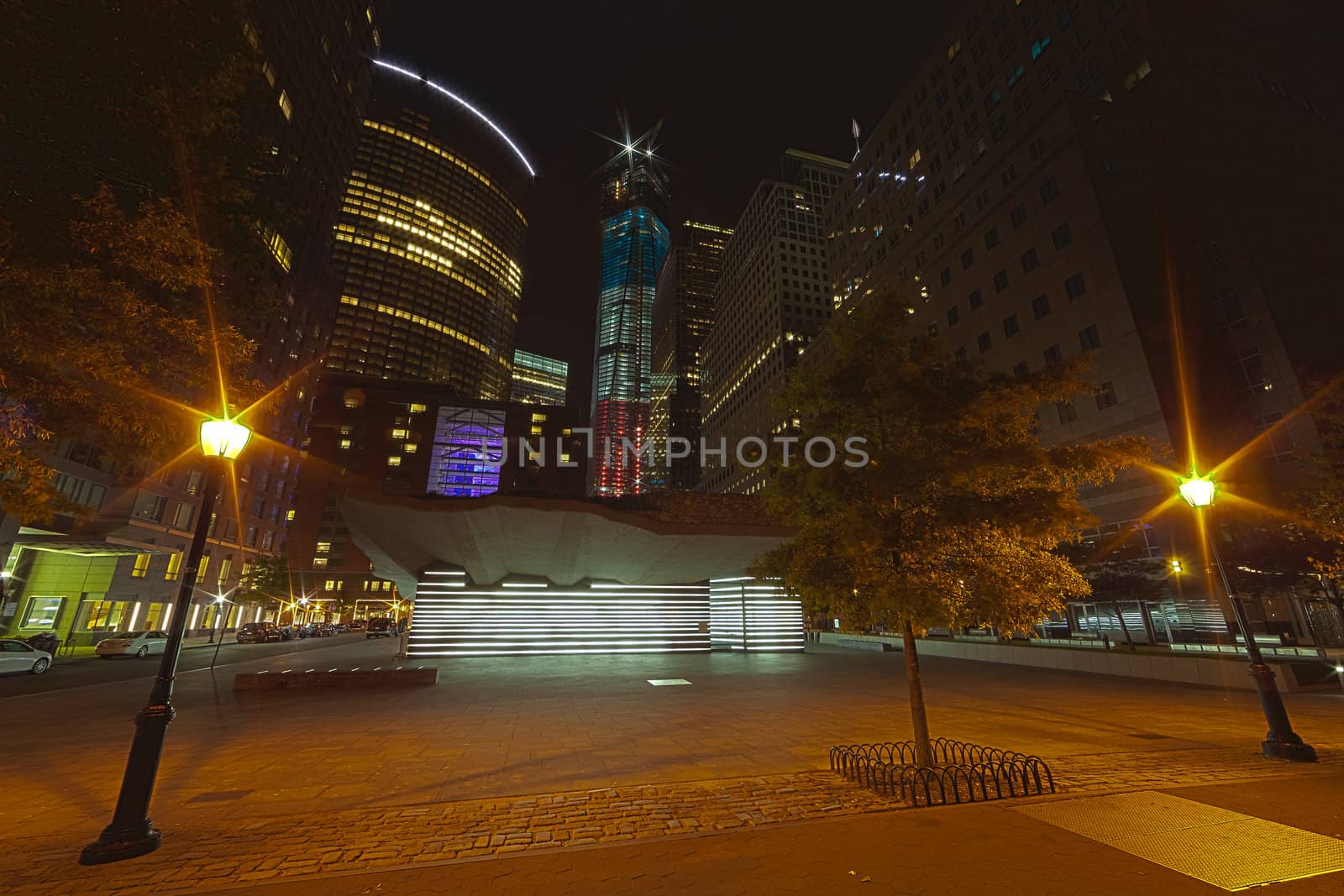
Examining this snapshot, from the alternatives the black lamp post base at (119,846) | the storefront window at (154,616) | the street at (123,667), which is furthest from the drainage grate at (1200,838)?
the storefront window at (154,616)

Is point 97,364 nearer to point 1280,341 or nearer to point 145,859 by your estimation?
point 145,859

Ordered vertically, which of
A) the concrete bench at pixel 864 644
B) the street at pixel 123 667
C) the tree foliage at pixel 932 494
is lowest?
the street at pixel 123 667

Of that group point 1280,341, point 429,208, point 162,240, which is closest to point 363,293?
point 429,208

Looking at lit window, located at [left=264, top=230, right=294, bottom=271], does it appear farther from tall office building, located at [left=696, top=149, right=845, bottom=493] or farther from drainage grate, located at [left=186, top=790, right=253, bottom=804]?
drainage grate, located at [left=186, top=790, right=253, bottom=804]

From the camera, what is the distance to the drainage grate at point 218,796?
20.1 ft

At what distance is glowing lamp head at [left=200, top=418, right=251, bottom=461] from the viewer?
19.8 ft

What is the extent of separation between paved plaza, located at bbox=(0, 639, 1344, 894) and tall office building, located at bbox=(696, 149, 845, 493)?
75.7m

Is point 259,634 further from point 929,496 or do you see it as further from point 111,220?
point 929,496

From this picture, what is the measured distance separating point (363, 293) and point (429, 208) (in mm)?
32049

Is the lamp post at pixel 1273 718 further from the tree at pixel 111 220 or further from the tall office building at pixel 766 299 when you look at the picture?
the tall office building at pixel 766 299

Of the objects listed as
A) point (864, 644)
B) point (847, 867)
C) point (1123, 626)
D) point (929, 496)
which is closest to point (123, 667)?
point (847, 867)

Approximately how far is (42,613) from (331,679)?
40.1m

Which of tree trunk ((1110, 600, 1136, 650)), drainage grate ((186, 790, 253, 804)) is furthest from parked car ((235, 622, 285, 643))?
tree trunk ((1110, 600, 1136, 650))

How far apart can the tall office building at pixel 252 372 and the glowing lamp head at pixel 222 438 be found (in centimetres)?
367
